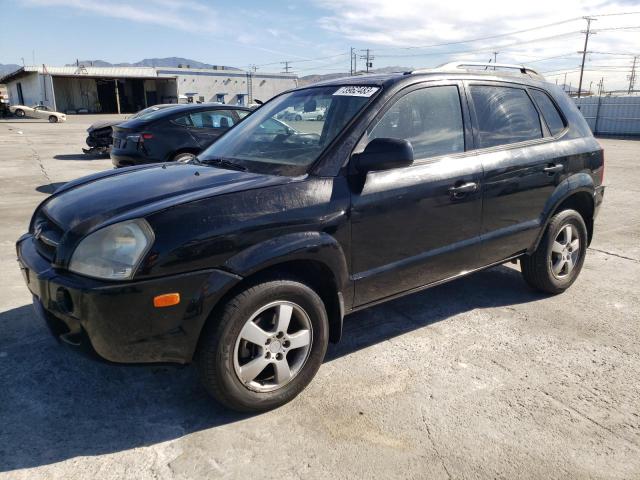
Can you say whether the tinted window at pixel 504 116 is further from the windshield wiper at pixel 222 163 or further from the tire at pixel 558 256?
the windshield wiper at pixel 222 163

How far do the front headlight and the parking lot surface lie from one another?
1.56 feet

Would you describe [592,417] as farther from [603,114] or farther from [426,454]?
[603,114]

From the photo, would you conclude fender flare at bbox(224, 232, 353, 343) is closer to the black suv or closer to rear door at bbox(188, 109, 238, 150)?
the black suv

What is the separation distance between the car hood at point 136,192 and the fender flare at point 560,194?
2.35 m

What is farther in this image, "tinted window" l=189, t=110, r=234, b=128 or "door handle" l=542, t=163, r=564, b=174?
"tinted window" l=189, t=110, r=234, b=128

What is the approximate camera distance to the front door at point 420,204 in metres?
3.03

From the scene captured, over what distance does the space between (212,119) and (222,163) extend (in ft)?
20.4

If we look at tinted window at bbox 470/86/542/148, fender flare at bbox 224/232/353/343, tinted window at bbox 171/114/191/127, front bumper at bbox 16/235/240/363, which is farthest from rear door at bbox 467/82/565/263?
tinted window at bbox 171/114/191/127

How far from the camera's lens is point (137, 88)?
56.1m

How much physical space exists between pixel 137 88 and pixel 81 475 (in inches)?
2353

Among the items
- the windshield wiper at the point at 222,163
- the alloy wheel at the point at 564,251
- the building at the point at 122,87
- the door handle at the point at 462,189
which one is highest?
the building at the point at 122,87

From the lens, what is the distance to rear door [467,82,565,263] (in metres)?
3.64

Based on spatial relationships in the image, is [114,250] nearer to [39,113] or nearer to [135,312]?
[135,312]

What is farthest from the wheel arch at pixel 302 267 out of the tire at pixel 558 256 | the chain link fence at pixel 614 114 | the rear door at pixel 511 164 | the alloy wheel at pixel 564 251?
the chain link fence at pixel 614 114
